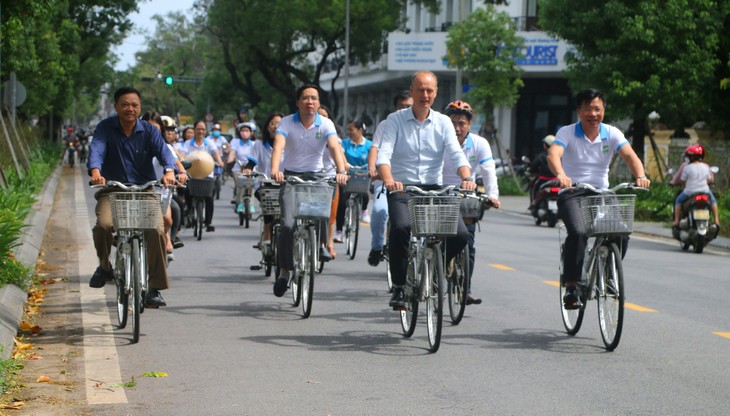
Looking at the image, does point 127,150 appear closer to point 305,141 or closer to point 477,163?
point 305,141

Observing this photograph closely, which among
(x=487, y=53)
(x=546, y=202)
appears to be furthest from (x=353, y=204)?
(x=487, y=53)

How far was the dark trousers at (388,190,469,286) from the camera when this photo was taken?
8.91 m

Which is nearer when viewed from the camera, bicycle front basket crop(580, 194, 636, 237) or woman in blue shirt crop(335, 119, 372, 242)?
bicycle front basket crop(580, 194, 636, 237)

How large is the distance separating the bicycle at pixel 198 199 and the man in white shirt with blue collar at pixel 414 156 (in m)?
9.36

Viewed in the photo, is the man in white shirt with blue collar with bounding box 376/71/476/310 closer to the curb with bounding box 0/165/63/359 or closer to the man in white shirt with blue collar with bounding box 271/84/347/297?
the man in white shirt with blue collar with bounding box 271/84/347/297

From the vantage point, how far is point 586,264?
903 cm

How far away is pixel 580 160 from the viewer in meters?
9.15

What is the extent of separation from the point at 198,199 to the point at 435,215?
10657 mm

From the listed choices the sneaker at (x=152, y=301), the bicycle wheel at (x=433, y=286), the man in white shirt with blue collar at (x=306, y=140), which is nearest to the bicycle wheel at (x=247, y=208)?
the man in white shirt with blue collar at (x=306, y=140)

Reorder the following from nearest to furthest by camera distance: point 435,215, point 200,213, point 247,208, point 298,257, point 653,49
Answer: point 435,215 → point 298,257 → point 200,213 → point 247,208 → point 653,49

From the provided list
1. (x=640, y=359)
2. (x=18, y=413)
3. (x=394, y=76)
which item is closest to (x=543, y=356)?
(x=640, y=359)

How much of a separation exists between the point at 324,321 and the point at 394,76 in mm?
46778

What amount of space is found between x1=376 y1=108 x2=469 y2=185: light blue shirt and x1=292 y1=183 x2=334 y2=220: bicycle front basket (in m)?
1.14

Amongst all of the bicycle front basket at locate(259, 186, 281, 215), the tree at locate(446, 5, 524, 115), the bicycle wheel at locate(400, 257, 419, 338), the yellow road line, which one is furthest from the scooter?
the bicycle wheel at locate(400, 257, 419, 338)
